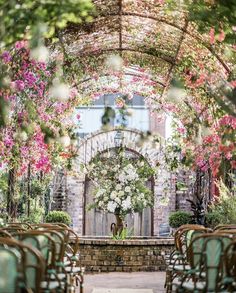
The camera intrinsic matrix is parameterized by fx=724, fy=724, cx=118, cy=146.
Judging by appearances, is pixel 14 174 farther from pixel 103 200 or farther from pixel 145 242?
pixel 145 242

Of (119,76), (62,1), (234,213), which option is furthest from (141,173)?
(62,1)

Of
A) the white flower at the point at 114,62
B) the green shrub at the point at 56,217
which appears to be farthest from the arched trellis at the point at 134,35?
the green shrub at the point at 56,217

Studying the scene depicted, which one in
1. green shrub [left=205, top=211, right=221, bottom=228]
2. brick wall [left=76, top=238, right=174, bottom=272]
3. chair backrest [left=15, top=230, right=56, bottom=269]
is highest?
green shrub [left=205, top=211, right=221, bottom=228]

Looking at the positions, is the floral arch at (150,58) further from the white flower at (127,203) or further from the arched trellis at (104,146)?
the arched trellis at (104,146)

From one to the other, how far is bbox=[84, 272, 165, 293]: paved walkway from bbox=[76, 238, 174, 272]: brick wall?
36 centimetres

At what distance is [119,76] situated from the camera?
13.8 metres

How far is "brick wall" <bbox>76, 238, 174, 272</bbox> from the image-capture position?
11.1 metres

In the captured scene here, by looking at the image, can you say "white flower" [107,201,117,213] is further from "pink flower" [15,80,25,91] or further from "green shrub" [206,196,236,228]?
"pink flower" [15,80,25,91]

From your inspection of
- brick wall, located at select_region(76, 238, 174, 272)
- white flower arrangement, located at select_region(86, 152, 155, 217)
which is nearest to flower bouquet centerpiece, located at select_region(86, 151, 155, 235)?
white flower arrangement, located at select_region(86, 152, 155, 217)

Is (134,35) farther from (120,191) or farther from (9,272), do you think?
(9,272)

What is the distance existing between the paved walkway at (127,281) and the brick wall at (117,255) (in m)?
0.36

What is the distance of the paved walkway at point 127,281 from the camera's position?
9172 millimetres

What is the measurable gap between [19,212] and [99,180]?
2.92 m

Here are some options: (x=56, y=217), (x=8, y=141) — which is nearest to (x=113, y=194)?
(x=8, y=141)
